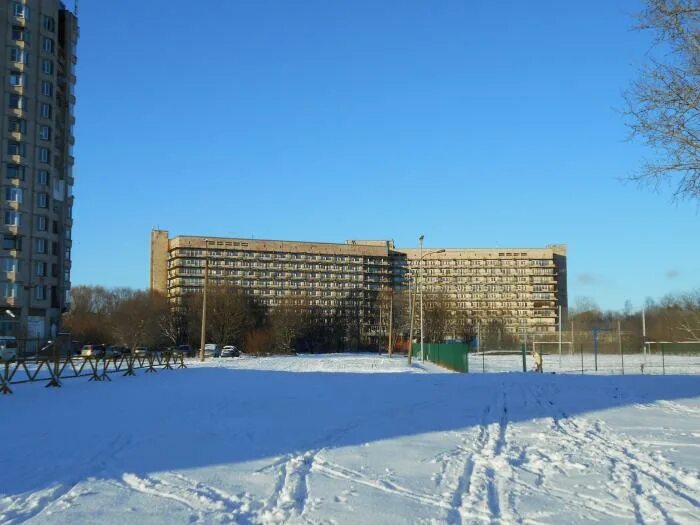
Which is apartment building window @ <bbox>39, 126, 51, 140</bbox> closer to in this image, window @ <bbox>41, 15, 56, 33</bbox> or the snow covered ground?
window @ <bbox>41, 15, 56, 33</bbox>

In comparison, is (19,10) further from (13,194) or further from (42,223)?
(42,223)

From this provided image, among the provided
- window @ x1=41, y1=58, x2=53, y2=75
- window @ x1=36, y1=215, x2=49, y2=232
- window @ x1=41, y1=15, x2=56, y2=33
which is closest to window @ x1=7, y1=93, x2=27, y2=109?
window @ x1=41, y1=58, x2=53, y2=75

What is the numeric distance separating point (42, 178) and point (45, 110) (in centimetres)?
648

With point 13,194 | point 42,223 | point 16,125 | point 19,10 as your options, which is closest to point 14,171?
point 13,194

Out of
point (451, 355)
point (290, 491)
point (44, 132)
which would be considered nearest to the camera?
point (290, 491)

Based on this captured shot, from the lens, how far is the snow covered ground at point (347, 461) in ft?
24.4

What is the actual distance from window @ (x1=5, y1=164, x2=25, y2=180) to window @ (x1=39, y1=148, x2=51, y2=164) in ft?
8.37

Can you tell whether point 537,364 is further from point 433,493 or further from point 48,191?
point 48,191

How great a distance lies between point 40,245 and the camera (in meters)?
67.2

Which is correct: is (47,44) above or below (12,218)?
above

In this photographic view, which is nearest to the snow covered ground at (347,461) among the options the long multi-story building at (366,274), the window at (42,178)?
the window at (42,178)

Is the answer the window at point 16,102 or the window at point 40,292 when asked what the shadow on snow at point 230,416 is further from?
the window at point 16,102

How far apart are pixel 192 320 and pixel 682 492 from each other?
305ft

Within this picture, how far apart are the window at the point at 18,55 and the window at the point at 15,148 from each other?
24.3 ft
